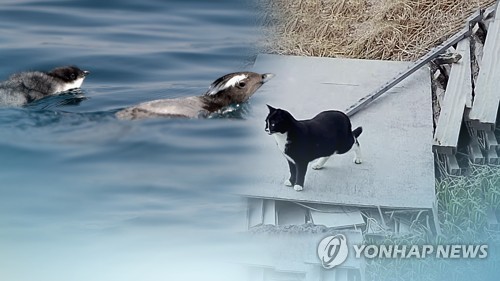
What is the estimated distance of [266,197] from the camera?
10.5 ft

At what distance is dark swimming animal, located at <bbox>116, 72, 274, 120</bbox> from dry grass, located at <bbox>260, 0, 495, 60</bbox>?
13 cm

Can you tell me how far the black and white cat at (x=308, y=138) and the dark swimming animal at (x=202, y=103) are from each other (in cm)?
9

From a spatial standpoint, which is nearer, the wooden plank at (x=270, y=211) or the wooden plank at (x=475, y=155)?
the wooden plank at (x=270, y=211)

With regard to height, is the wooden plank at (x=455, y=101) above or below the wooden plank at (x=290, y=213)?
above

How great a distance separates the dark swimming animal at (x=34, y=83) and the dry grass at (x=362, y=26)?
0.48 meters

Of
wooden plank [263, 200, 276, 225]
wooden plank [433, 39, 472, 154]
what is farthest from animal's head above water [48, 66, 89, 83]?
wooden plank [433, 39, 472, 154]

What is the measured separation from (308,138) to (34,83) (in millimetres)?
691

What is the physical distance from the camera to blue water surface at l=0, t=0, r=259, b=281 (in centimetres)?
314

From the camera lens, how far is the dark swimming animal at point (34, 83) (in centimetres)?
324

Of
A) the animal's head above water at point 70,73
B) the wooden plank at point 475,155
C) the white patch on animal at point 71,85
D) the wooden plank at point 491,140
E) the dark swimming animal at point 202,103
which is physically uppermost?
the animal's head above water at point 70,73

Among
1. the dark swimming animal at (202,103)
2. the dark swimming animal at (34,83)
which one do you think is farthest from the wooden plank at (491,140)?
the dark swimming animal at (34,83)

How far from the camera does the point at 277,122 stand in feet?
10.4

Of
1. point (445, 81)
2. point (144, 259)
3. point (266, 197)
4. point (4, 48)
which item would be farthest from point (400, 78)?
point (4, 48)

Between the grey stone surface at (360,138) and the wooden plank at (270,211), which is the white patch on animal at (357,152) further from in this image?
the wooden plank at (270,211)
